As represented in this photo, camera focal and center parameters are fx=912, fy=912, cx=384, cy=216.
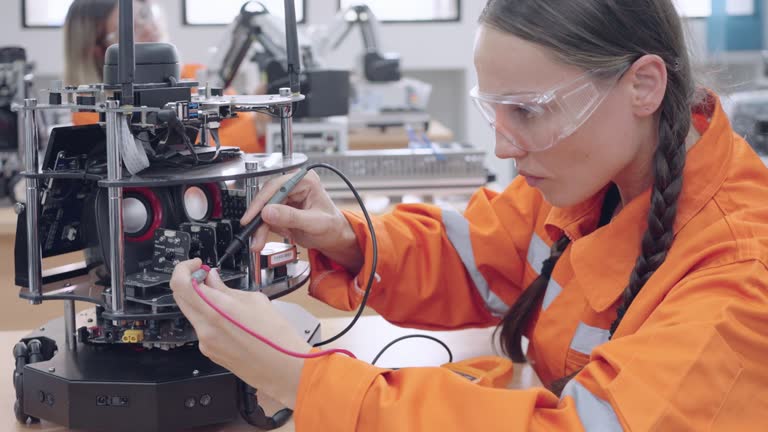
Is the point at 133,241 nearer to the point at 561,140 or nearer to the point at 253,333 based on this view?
the point at 253,333

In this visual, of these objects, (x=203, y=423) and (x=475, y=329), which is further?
(x=475, y=329)

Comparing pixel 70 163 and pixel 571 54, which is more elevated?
pixel 571 54

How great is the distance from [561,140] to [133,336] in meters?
0.57

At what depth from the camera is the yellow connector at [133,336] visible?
43.7 inches

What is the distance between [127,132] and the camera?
104cm

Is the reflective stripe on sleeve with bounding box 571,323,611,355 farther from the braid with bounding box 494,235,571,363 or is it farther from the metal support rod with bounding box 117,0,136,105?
the metal support rod with bounding box 117,0,136,105

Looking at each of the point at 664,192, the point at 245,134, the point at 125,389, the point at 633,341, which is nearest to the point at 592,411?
the point at 633,341

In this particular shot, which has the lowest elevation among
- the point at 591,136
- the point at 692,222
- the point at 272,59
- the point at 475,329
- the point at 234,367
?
the point at 475,329

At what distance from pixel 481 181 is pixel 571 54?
163 centimetres

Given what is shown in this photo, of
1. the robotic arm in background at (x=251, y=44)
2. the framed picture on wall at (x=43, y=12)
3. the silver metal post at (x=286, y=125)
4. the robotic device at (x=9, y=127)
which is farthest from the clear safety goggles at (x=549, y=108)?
the framed picture on wall at (x=43, y=12)

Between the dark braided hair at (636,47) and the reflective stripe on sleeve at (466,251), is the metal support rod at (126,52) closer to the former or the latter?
the dark braided hair at (636,47)

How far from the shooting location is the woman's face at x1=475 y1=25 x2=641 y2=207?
1.05m

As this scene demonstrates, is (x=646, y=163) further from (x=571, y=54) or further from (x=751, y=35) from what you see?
(x=751, y=35)

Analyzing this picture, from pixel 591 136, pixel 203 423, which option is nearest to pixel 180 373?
pixel 203 423
